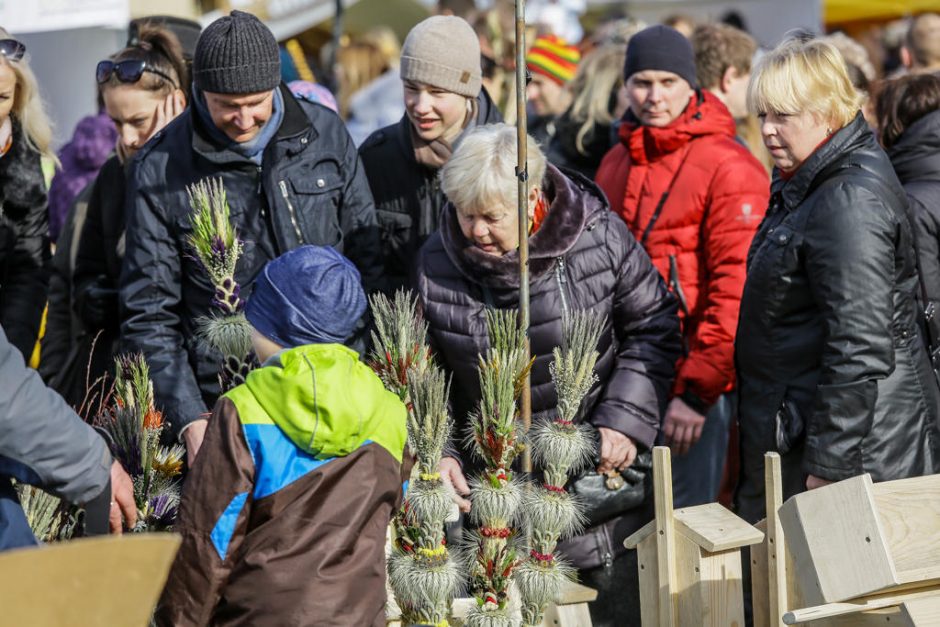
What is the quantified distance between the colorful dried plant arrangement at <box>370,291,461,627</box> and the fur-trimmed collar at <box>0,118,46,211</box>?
164 centimetres

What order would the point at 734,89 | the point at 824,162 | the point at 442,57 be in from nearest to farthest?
1. the point at 824,162
2. the point at 442,57
3. the point at 734,89

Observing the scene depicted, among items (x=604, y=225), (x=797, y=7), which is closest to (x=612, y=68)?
(x=604, y=225)

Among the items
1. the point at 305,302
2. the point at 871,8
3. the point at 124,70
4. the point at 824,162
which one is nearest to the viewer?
the point at 305,302

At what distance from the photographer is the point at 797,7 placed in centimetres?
988

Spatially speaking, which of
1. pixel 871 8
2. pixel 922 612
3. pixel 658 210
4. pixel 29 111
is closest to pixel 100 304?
pixel 29 111

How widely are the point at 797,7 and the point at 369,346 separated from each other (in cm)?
756

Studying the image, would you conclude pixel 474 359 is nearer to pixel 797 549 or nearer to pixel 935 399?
pixel 797 549

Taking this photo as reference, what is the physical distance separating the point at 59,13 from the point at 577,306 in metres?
3.60

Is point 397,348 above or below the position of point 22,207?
below

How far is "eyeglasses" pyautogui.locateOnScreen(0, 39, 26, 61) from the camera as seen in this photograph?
151 inches

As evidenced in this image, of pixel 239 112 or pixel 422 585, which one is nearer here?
pixel 422 585

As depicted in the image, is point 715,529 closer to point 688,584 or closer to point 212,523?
point 688,584

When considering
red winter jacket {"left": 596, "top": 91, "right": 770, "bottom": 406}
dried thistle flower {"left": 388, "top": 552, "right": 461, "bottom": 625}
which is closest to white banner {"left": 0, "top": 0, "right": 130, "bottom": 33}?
red winter jacket {"left": 596, "top": 91, "right": 770, "bottom": 406}

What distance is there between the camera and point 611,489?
11.4ft
